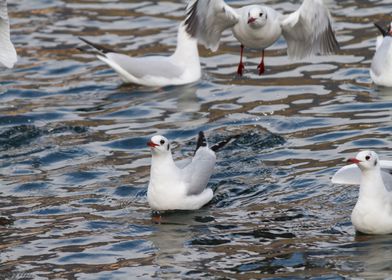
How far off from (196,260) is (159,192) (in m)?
1.45

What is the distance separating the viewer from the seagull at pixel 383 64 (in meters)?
13.6

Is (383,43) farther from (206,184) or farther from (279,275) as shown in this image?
(279,275)

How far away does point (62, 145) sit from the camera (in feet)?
40.2

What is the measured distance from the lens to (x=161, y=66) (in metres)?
14.5

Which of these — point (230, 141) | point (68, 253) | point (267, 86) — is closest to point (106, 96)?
point (267, 86)

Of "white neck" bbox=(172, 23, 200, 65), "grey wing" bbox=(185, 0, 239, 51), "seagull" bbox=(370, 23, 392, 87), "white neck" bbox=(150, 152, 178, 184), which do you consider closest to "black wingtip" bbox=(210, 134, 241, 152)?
"white neck" bbox=(150, 152, 178, 184)

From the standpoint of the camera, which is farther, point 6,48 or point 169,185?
point 6,48

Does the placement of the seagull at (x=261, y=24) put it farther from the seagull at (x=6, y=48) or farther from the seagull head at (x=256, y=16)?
the seagull at (x=6, y=48)

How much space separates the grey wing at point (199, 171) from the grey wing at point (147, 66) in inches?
152

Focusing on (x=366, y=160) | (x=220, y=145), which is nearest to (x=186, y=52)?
(x=220, y=145)

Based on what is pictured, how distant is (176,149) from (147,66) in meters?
2.61

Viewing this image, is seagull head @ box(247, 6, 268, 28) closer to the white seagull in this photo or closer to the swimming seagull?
the swimming seagull

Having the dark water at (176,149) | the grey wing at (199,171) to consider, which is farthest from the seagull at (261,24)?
the grey wing at (199,171)

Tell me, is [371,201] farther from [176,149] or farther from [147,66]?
[147,66]
